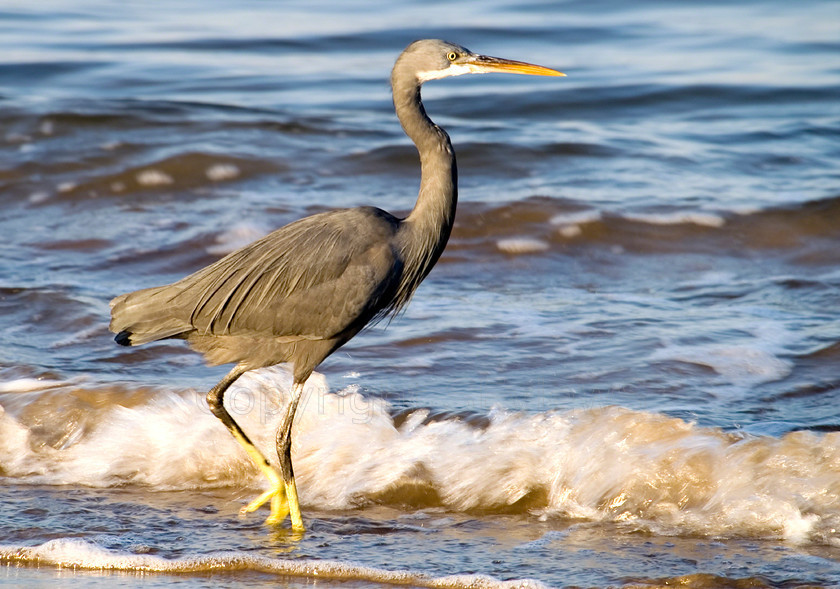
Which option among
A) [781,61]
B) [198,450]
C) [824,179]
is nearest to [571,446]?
[198,450]

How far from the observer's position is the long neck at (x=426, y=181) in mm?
5562

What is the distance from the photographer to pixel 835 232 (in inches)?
393

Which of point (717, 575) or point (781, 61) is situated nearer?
point (717, 575)

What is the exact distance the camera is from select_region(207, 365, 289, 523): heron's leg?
546cm

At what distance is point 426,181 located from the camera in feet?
18.4

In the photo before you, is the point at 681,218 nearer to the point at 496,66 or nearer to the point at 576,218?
the point at 576,218

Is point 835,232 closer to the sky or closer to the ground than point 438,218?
closer to the ground

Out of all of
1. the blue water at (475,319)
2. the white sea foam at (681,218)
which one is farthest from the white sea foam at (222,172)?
the white sea foam at (681,218)

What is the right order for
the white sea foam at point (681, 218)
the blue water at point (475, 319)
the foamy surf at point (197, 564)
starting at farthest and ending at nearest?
the white sea foam at point (681, 218), the blue water at point (475, 319), the foamy surf at point (197, 564)

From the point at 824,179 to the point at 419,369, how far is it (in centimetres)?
593

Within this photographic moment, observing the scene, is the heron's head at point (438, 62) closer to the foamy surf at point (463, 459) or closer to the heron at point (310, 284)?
the heron at point (310, 284)

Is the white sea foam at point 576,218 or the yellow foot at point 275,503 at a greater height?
the white sea foam at point 576,218

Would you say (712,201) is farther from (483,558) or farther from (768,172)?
(483,558)

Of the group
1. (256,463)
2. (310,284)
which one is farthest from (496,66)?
(256,463)
